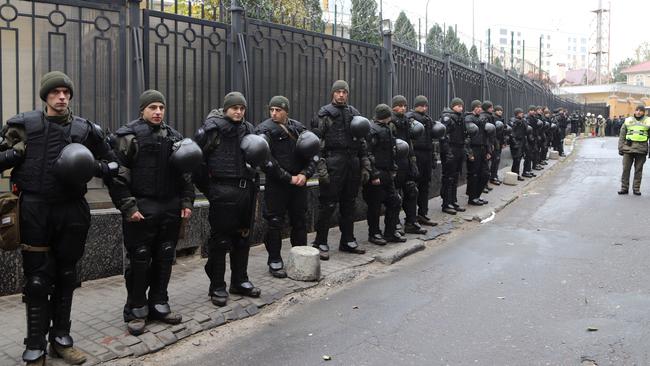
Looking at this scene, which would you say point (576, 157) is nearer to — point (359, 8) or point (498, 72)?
point (498, 72)

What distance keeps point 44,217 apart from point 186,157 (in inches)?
42.1

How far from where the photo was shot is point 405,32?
1145cm

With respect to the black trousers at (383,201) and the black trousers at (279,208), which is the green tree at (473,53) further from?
the black trousers at (279,208)

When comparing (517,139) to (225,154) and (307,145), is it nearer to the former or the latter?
(307,145)

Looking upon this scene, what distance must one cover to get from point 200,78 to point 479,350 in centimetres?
465

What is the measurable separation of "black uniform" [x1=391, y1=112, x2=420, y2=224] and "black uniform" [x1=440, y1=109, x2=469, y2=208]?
159 cm

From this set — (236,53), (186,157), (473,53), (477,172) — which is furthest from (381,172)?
(473,53)

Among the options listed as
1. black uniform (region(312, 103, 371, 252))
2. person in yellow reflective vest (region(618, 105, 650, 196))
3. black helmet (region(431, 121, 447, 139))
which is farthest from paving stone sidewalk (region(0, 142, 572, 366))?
person in yellow reflective vest (region(618, 105, 650, 196))

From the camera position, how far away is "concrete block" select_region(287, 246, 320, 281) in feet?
19.9

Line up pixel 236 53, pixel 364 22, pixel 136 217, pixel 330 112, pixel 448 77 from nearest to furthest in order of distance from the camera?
1. pixel 136 217
2. pixel 330 112
3. pixel 236 53
4. pixel 364 22
5. pixel 448 77

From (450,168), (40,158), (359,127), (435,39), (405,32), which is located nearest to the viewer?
(40,158)

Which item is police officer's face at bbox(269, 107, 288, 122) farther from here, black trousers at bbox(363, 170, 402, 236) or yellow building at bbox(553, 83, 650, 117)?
yellow building at bbox(553, 83, 650, 117)

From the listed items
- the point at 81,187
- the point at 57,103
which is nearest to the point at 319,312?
the point at 81,187

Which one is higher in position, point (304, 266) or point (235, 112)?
point (235, 112)
